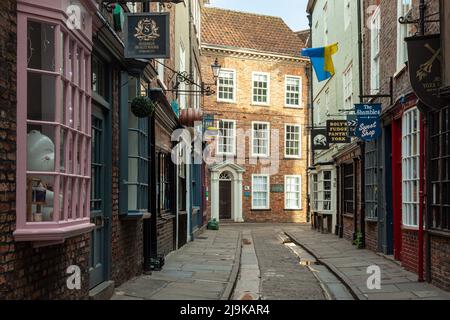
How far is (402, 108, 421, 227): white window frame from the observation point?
11352 millimetres

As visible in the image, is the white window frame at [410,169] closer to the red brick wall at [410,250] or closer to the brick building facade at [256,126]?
the red brick wall at [410,250]

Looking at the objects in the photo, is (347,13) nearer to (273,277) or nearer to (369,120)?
(369,120)

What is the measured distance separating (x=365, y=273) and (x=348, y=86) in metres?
9.96

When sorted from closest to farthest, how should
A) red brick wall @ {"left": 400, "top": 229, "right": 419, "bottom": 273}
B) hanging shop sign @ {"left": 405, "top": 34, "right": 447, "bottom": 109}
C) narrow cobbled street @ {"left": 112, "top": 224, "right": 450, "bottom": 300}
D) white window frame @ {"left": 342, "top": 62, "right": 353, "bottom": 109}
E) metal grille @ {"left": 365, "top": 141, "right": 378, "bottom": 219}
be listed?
hanging shop sign @ {"left": 405, "top": 34, "right": 447, "bottom": 109} < narrow cobbled street @ {"left": 112, "top": 224, "right": 450, "bottom": 300} < red brick wall @ {"left": 400, "top": 229, "right": 419, "bottom": 273} < metal grille @ {"left": 365, "top": 141, "right": 378, "bottom": 219} < white window frame @ {"left": 342, "top": 62, "right": 353, "bottom": 109}

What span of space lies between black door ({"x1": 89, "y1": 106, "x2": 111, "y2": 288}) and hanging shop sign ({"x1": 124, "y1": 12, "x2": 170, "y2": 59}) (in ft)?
3.41

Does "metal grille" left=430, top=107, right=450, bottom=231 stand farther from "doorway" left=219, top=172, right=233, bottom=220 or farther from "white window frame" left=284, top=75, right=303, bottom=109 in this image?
"white window frame" left=284, top=75, right=303, bottom=109

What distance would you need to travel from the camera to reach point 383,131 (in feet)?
48.0

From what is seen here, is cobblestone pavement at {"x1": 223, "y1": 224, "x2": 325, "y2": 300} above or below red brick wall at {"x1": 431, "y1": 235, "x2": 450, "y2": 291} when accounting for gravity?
below

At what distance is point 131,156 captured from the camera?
9711 millimetres

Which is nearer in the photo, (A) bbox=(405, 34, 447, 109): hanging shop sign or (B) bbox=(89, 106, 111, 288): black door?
(B) bbox=(89, 106, 111, 288): black door

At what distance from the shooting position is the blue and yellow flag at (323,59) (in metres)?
17.2

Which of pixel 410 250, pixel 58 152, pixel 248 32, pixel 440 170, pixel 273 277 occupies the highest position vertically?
pixel 248 32

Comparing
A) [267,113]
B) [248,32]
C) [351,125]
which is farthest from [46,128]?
[248,32]

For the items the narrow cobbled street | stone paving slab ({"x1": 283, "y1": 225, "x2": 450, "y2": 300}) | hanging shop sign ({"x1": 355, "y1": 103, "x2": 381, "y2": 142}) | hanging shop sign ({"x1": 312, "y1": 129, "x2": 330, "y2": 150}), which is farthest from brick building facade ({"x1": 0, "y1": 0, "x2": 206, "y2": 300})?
hanging shop sign ({"x1": 312, "y1": 129, "x2": 330, "y2": 150})
